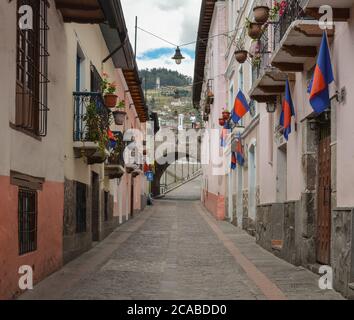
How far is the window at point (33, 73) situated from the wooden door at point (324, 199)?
4507mm

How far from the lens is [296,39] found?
9.74 m

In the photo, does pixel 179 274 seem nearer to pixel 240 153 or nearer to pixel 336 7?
pixel 336 7

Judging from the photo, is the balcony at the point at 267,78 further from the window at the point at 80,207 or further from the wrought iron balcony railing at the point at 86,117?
the window at the point at 80,207

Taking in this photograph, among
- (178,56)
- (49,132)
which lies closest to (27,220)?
(49,132)

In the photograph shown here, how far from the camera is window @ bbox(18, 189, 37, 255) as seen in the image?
27.7ft

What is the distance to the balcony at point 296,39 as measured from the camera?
357 inches

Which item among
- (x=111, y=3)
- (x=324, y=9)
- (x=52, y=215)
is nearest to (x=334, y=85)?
(x=324, y=9)

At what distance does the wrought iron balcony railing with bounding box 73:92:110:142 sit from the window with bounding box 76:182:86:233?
103 centimetres

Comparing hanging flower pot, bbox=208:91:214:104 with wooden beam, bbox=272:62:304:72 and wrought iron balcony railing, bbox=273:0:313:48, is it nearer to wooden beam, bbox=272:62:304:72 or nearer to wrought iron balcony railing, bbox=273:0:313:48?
wrought iron balcony railing, bbox=273:0:313:48

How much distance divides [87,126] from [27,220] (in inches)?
161

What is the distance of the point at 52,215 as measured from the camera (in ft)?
33.5

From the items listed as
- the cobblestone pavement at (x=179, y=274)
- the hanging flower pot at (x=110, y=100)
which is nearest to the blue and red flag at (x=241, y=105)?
the cobblestone pavement at (x=179, y=274)

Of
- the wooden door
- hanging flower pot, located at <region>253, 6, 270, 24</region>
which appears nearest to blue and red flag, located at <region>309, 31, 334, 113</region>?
the wooden door
